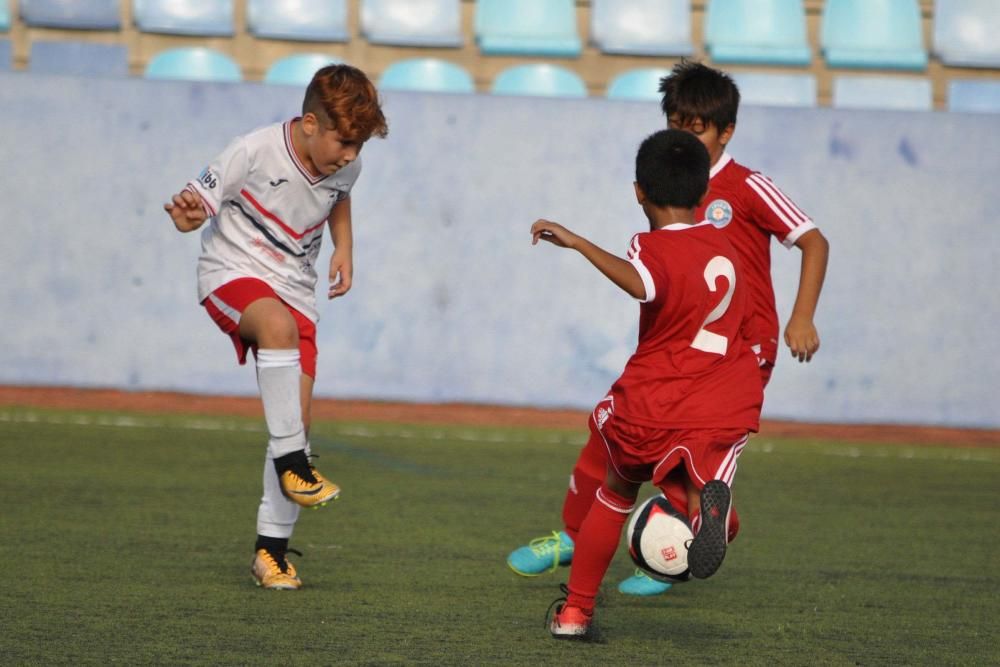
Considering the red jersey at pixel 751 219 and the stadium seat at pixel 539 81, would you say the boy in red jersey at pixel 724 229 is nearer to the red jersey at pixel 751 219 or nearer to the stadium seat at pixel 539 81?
the red jersey at pixel 751 219

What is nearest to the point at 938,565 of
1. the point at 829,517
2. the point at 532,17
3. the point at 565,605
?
the point at 829,517

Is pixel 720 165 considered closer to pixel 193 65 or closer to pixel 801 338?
pixel 801 338

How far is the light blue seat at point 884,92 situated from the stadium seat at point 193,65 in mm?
4642

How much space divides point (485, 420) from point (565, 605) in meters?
5.43

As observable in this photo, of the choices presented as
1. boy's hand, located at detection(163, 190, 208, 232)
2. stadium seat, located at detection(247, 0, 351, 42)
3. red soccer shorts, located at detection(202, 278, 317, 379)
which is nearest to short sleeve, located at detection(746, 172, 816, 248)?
red soccer shorts, located at detection(202, 278, 317, 379)

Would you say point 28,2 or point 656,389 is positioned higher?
point 28,2

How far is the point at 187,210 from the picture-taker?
12.7 ft

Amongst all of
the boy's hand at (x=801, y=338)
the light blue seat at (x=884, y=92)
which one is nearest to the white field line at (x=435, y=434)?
the light blue seat at (x=884, y=92)

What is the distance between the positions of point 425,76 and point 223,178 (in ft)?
22.3

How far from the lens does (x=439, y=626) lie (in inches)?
144

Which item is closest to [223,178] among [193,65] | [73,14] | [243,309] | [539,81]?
[243,309]

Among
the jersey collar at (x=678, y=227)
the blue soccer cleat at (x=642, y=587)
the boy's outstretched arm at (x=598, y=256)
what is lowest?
the blue soccer cleat at (x=642, y=587)

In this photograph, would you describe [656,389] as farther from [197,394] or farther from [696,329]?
[197,394]

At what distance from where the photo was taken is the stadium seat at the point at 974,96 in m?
11.1
